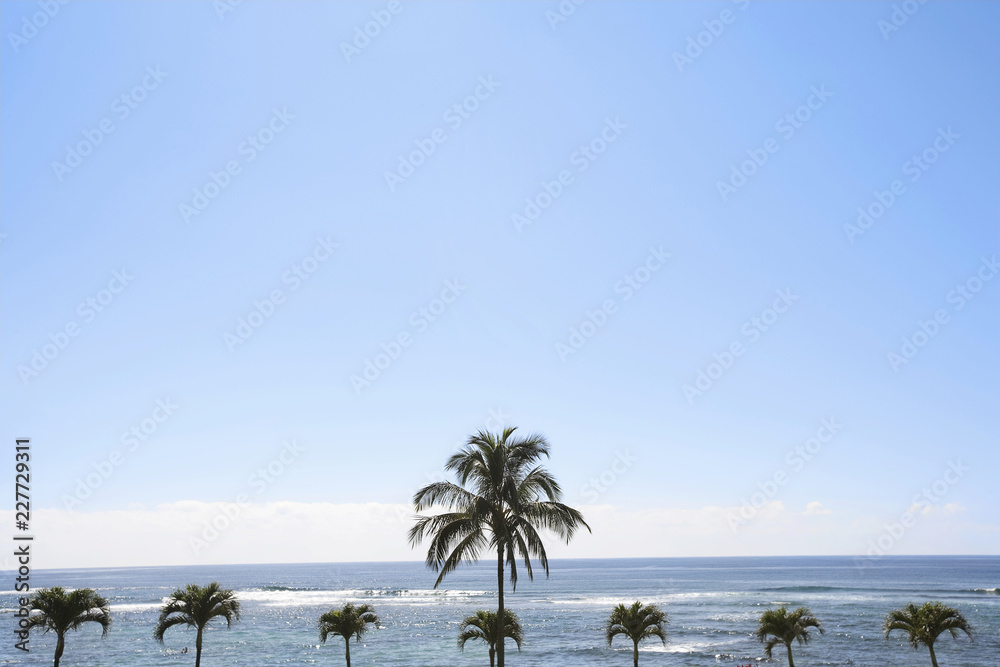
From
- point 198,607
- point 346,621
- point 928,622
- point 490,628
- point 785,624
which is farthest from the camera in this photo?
point 346,621

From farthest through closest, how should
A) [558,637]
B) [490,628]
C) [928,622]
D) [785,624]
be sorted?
[558,637]
[785,624]
[490,628]
[928,622]

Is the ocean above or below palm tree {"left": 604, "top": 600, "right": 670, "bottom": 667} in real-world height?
below

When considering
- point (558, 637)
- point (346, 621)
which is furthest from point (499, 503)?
point (558, 637)

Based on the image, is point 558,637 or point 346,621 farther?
point 558,637

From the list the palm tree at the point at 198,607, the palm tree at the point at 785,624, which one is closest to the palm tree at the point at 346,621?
the palm tree at the point at 198,607

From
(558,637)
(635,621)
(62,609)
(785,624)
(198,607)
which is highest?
(62,609)

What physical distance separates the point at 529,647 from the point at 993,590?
343 feet

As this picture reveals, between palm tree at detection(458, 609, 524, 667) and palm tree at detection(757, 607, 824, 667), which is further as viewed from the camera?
palm tree at detection(757, 607, 824, 667)

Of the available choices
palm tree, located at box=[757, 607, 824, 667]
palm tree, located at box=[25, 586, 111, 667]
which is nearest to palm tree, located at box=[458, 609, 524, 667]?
palm tree, located at box=[757, 607, 824, 667]

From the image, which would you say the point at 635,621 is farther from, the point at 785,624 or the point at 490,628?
the point at 490,628

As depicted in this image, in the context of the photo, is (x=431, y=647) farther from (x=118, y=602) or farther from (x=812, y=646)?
(x=118, y=602)

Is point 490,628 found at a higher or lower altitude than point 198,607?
lower

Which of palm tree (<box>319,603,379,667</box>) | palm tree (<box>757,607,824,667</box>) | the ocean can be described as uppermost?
palm tree (<box>319,603,379,667</box>)

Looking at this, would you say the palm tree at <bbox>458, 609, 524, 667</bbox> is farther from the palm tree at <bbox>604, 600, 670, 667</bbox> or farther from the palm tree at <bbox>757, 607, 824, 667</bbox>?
the palm tree at <bbox>757, 607, 824, 667</bbox>
